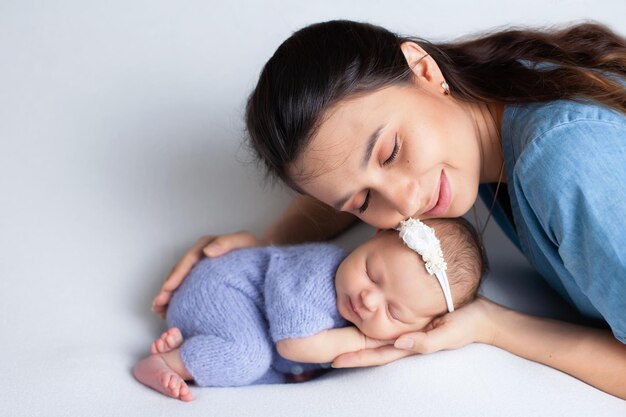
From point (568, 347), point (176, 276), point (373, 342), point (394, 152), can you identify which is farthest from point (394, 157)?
point (176, 276)

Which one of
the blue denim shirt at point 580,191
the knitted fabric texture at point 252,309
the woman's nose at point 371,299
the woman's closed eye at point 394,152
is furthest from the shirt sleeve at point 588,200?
the knitted fabric texture at point 252,309

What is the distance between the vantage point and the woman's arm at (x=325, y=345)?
1.36 m

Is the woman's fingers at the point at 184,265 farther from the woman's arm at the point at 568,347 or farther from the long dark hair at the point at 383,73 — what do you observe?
the woman's arm at the point at 568,347

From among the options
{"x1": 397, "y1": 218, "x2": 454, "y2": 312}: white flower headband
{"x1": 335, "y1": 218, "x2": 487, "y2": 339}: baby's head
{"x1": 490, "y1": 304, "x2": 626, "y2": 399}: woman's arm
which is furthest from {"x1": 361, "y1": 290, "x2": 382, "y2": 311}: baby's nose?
{"x1": 490, "y1": 304, "x2": 626, "y2": 399}: woman's arm

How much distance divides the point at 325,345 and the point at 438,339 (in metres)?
0.21

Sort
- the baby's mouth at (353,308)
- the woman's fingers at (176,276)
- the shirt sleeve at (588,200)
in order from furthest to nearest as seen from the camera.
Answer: the woman's fingers at (176,276) → the baby's mouth at (353,308) → the shirt sleeve at (588,200)

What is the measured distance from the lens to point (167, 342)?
142 cm

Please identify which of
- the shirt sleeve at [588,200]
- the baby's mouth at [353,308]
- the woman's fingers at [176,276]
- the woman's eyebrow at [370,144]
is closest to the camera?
the shirt sleeve at [588,200]

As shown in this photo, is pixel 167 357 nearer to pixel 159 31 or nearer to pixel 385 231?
pixel 385 231

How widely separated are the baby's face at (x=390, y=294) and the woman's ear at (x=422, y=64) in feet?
1.02

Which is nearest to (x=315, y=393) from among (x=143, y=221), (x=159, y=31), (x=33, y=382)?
(x=33, y=382)

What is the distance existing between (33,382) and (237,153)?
797 millimetres

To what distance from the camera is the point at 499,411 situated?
4.04ft

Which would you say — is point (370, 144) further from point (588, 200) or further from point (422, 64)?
point (588, 200)
